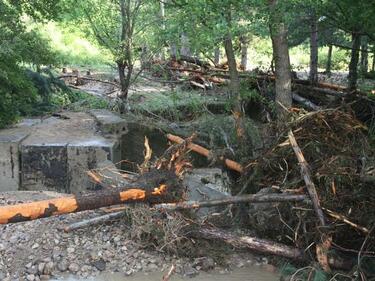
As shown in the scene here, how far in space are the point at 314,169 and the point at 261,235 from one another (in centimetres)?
83

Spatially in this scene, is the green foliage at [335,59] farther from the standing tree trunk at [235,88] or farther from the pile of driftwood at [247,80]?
the standing tree trunk at [235,88]

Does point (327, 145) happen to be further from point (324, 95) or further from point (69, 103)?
point (69, 103)

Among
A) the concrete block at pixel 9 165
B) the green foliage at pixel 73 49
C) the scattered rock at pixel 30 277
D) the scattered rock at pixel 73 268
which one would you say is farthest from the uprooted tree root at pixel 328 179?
the green foliage at pixel 73 49

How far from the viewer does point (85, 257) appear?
4598 mm

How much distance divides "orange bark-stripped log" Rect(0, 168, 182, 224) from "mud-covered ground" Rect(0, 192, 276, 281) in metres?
0.42

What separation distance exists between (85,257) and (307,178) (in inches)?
85.7

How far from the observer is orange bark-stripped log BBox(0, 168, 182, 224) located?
12.5ft

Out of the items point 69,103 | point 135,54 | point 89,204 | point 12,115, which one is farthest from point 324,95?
point 89,204

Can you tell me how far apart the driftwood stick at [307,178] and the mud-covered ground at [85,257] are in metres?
0.74

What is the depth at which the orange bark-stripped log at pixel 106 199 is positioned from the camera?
149 inches

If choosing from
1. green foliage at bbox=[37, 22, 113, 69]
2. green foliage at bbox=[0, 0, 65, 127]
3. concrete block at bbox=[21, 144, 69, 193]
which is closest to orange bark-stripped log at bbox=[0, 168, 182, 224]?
concrete block at bbox=[21, 144, 69, 193]

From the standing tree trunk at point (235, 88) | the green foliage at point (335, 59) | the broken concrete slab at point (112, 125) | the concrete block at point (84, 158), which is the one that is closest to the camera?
the standing tree trunk at point (235, 88)

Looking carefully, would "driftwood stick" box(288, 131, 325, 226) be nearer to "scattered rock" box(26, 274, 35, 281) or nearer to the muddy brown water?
the muddy brown water

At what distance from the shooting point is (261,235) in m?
4.86
